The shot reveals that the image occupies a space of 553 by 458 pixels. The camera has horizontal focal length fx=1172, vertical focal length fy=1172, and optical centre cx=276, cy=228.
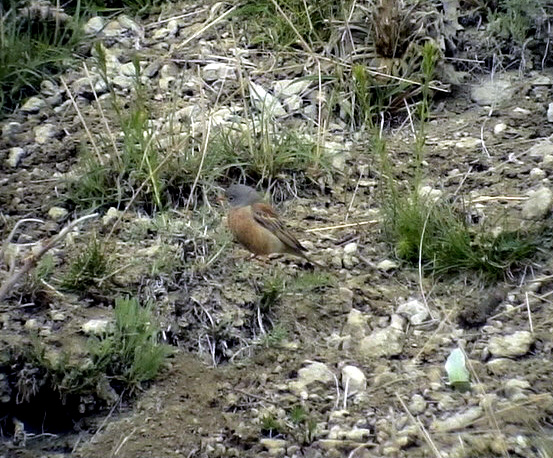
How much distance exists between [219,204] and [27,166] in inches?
40.4

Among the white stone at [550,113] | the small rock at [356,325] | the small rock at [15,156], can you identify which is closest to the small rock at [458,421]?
the small rock at [356,325]

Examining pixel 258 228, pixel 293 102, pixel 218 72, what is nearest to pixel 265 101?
pixel 293 102

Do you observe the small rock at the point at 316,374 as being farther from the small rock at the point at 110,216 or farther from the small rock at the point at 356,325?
the small rock at the point at 110,216

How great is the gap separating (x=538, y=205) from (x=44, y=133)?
8.18 feet

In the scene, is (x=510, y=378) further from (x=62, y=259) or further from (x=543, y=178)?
(x=62, y=259)

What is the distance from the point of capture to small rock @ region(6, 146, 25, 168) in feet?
19.0

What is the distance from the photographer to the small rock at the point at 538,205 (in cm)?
511

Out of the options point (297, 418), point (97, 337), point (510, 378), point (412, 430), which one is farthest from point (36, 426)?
point (510, 378)

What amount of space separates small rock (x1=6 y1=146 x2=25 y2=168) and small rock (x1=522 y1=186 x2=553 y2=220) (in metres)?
2.46

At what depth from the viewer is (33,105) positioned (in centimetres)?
614

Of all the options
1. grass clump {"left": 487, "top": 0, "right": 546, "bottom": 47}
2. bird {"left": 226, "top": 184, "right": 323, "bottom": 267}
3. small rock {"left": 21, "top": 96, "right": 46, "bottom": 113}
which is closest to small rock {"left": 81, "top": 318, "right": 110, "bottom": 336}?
bird {"left": 226, "top": 184, "right": 323, "bottom": 267}

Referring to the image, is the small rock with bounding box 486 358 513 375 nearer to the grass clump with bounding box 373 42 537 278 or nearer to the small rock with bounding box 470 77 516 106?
the grass clump with bounding box 373 42 537 278

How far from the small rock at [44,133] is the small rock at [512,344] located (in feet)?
8.53

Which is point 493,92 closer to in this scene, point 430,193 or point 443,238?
point 430,193
